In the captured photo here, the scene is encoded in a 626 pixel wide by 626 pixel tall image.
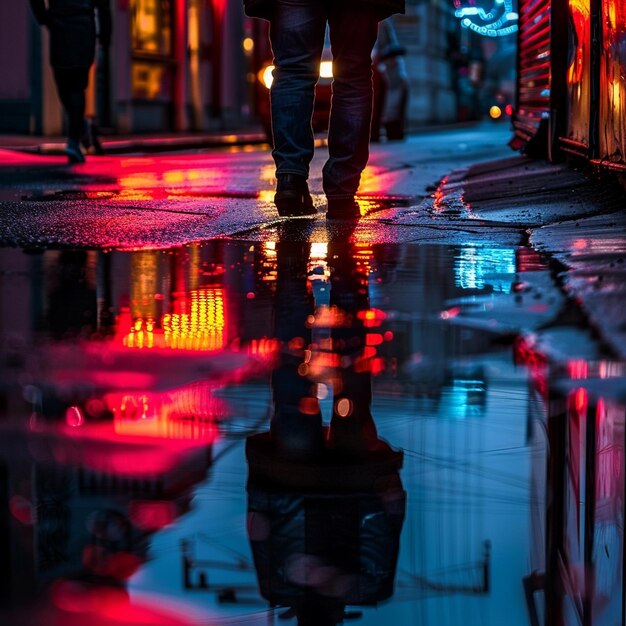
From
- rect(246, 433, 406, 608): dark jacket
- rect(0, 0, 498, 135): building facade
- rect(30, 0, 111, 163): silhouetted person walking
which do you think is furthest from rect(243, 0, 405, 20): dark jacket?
rect(0, 0, 498, 135): building facade

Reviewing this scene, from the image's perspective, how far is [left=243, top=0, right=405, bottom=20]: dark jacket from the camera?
5.45m

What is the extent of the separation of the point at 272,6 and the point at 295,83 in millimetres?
310

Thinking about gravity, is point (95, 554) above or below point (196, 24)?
below

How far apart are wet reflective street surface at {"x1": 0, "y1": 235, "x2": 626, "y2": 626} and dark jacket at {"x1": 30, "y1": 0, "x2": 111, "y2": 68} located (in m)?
7.44

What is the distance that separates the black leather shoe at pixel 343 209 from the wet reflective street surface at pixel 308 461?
2.08 meters

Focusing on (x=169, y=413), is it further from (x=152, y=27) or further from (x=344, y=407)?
(x=152, y=27)

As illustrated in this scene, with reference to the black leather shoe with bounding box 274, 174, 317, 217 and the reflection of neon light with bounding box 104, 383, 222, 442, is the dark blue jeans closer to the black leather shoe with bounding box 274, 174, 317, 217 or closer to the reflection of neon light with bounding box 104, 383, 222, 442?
the black leather shoe with bounding box 274, 174, 317, 217

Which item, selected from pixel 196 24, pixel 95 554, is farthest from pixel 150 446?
pixel 196 24

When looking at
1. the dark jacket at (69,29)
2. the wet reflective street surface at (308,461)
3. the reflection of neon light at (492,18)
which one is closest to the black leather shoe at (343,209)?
the wet reflective street surface at (308,461)

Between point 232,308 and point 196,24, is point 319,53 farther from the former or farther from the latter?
point 196,24

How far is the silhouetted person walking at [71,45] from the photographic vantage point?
10.3 metres

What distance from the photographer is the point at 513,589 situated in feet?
4.52

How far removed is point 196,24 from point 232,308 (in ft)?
74.3

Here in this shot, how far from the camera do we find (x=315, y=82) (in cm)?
555
